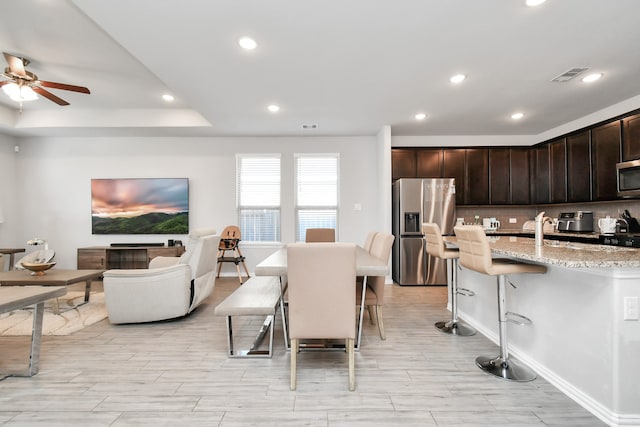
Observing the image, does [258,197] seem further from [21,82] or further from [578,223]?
[578,223]

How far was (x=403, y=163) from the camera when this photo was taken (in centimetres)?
543

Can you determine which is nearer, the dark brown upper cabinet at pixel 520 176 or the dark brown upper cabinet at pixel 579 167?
the dark brown upper cabinet at pixel 579 167

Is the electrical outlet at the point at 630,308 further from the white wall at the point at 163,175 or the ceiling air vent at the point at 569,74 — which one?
the white wall at the point at 163,175

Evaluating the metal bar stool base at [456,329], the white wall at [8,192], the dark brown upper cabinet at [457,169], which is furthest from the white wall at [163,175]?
the metal bar stool base at [456,329]

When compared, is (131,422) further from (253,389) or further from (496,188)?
(496,188)

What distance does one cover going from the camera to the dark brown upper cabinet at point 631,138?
3691 millimetres

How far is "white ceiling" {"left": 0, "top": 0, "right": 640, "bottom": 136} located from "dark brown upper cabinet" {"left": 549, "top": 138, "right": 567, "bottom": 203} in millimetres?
396

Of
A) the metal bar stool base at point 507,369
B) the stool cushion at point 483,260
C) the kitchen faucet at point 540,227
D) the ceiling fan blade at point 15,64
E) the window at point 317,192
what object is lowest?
the metal bar stool base at point 507,369

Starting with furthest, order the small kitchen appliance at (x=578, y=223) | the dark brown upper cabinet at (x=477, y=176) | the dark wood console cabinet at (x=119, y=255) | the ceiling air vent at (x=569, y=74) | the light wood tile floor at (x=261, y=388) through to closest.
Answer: the dark brown upper cabinet at (x=477, y=176) → the dark wood console cabinet at (x=119, y=255) → the small kitchen appliance at (x=578, y=223) → the ceiling air vent at (x=569, y=74) → the light wood tile floor at (x=261, y=388)

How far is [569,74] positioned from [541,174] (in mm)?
2563

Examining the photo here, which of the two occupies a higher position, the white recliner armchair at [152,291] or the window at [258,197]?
the window at [258,197]

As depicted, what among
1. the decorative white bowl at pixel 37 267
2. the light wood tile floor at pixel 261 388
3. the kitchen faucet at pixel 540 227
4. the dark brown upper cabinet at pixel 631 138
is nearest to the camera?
the light wood tile floor at pixel 261 388

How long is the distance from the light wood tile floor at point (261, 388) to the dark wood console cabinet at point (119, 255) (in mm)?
2357

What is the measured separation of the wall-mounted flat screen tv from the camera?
18.2ft
